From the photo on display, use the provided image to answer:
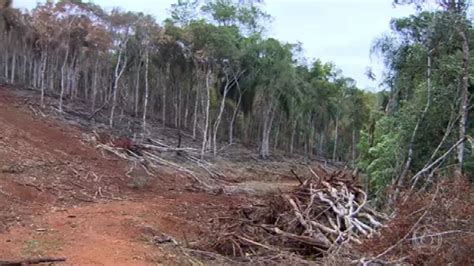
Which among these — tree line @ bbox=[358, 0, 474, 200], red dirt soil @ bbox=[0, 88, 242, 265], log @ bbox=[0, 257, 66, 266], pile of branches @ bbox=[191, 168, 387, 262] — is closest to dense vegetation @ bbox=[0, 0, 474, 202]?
tree line @ bbox=[358, 0, 474, 200]

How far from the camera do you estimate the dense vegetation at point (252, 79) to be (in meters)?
14.8

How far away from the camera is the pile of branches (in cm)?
928

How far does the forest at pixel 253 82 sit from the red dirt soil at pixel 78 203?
3.85 meters

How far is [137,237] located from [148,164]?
8.90m

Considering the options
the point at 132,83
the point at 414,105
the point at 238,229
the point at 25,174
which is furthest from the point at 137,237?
the point at 132,83

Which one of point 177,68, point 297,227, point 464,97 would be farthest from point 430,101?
point 177,68

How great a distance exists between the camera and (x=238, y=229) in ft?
33.2

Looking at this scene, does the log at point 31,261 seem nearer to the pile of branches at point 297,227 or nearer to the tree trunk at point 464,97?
the pile of branches at point 297,227

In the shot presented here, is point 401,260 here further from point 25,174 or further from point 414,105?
point 25,174

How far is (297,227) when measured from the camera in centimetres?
1026

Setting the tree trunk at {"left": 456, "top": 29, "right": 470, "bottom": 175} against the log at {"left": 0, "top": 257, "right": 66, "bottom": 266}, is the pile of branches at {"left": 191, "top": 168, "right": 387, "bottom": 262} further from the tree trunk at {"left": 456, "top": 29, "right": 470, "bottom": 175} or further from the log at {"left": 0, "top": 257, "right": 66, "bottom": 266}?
the tree trunk at {"left": 456, "top": 29, "right": 470, "bottom": 175}

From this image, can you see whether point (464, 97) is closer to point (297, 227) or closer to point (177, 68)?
point (297, 227)

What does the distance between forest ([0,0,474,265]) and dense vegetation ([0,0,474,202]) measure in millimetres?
58

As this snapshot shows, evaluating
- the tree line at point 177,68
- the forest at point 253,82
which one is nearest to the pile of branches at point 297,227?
the forest at point 253,82
